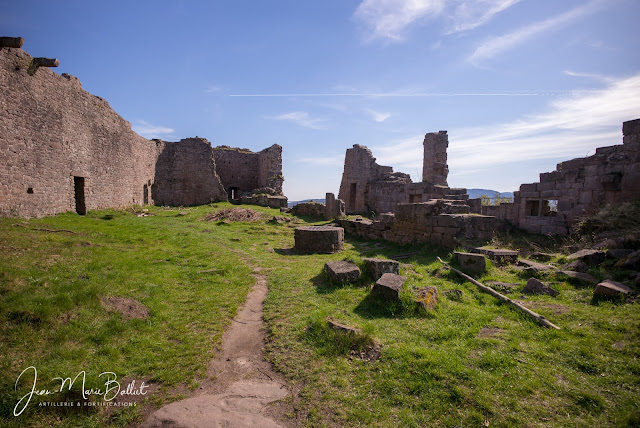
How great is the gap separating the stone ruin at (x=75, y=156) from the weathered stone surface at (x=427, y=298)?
13.1m

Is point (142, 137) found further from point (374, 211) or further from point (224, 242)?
point (374, 211)

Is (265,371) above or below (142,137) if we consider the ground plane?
below

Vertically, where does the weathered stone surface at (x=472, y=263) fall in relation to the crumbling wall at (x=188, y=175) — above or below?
below

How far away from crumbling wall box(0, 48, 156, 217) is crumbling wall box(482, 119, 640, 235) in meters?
19.6

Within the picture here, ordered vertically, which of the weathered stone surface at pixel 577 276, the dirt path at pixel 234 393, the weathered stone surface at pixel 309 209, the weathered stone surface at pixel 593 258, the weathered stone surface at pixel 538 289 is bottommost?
the dirt path at pixel 234 393

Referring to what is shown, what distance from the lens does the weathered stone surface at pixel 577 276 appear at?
20.6 feet

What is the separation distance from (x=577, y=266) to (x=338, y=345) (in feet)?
20.4

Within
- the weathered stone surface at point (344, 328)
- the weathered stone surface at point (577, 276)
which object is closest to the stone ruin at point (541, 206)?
the weathered stone surface at point (577, 276)

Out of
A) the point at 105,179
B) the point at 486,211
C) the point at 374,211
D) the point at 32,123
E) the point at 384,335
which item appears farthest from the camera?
the point at 374,211

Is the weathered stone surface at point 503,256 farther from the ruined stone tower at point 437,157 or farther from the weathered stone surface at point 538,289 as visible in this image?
the ruined stone tower at point 437,157

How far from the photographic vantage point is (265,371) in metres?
4.10

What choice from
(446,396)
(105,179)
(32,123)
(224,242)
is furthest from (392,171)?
(446,396)

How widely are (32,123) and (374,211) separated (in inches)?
818

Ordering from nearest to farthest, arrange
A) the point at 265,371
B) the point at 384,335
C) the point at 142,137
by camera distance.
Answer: the point at 265,371 < the point at 384,335 < the point at 142,137
